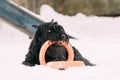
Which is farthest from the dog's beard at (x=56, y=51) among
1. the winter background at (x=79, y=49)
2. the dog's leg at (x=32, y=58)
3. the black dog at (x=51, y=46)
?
the winter background at (x=79, y=49)

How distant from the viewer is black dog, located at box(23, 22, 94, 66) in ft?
9.21

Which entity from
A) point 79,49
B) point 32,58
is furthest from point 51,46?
point 79,49

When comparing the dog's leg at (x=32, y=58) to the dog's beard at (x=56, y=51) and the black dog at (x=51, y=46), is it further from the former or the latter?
the dog's beard at (x=56, y=51)

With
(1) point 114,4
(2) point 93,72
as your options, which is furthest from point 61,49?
(1) point 114,4

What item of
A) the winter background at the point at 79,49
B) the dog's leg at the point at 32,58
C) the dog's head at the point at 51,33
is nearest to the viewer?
the winter background at the point at 79,49

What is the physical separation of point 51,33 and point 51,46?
0.32 ft

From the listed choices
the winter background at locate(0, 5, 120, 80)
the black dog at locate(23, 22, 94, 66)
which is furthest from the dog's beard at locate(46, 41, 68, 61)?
the winter background at locate(0, 5, 120, 80)

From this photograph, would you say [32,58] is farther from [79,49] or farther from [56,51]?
[79,49]

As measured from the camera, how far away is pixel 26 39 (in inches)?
239

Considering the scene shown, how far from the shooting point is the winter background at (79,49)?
2021 millimetres

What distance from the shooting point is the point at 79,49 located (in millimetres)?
4113

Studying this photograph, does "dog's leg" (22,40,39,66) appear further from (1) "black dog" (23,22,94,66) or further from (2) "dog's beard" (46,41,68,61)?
(2) "dog's beard" (46,41,68,61)

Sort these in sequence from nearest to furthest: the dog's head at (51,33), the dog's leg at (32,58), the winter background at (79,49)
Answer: the winter background at (79,49), the dog's head at (51,33), the dog's leg at (32,58)

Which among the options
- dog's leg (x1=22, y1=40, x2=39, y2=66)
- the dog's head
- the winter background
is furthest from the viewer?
dog's leg (x1=22, y1=40, x2=39, y2=66)
